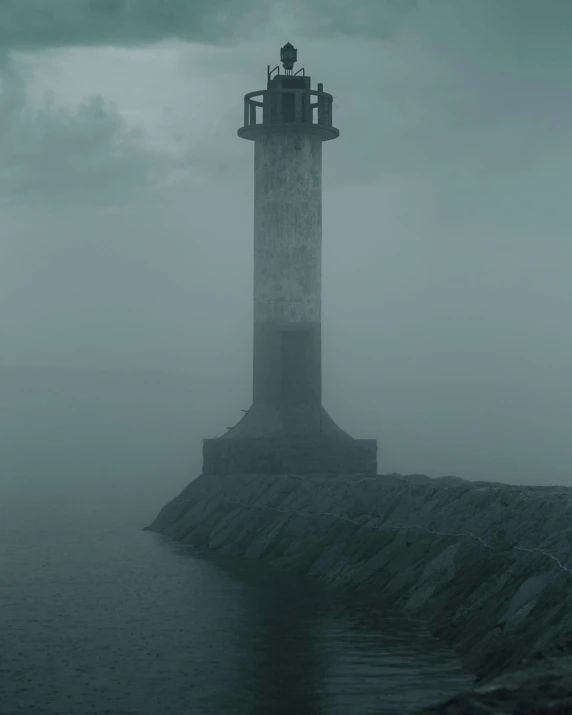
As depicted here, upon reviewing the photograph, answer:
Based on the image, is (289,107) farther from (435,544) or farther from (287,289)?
(435,544)

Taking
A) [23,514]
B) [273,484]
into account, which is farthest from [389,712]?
[23,514]

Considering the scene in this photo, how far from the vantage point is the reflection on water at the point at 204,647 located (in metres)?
17.5

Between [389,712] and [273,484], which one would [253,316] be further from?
[389,712]

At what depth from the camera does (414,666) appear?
19391 mm

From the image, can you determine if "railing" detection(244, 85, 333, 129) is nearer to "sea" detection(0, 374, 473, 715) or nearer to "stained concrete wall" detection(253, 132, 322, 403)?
"stained concrete wall" detection(253, 132, 322, 403)

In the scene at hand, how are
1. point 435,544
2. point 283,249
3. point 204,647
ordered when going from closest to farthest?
1. point 204,647
2. point 435,544
3. point 283,249

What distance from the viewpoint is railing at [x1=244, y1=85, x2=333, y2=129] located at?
38.3 metres

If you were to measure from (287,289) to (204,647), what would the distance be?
1830cm

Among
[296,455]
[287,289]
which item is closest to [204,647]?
[296,455]

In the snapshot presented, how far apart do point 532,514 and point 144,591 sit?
9.18 m

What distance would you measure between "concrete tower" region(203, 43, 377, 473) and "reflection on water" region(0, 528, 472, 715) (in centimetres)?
767

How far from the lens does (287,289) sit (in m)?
38.0

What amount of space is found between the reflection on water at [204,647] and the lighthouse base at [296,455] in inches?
242

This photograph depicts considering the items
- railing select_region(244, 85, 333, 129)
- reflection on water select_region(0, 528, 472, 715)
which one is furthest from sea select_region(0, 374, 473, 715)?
railing select_region(244, 85, 333, 129)
